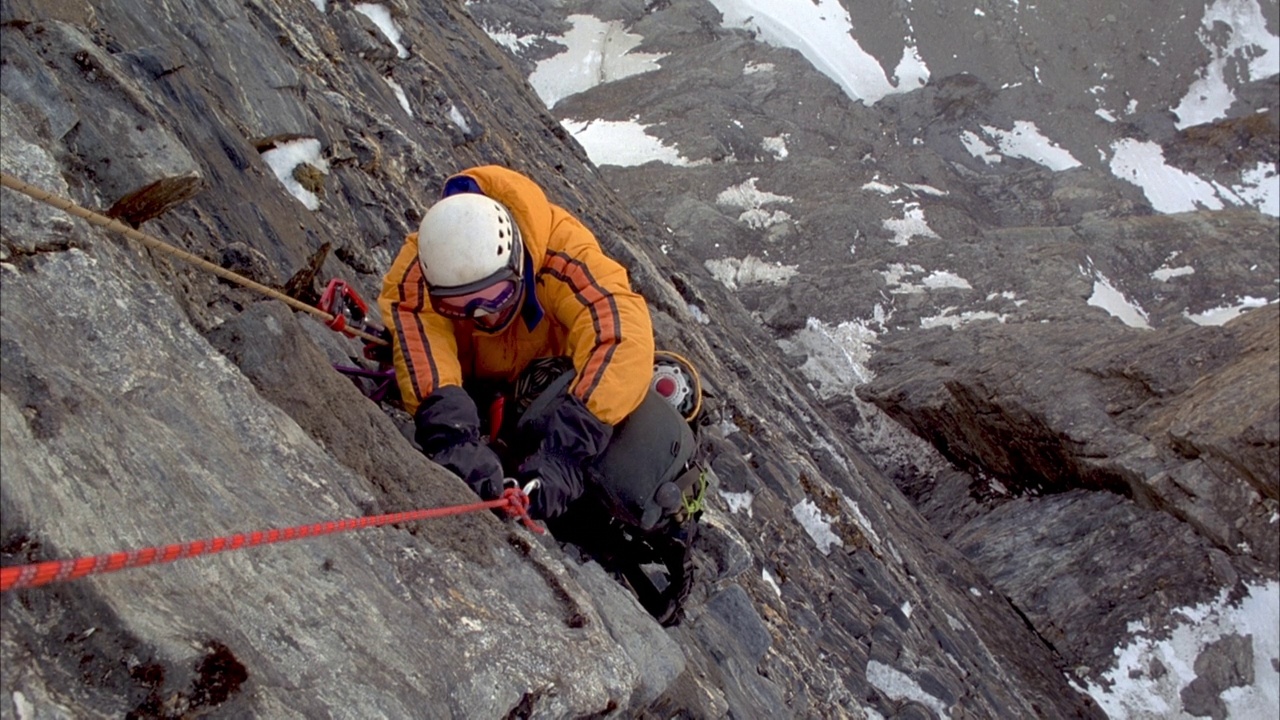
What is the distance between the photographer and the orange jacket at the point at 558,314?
5.14 meters

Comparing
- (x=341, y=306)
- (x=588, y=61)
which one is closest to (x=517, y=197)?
(x=341, y=306)

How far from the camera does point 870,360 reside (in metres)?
30.5

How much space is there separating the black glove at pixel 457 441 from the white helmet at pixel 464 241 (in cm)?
69

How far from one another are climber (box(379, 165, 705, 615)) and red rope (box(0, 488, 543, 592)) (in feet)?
1.85

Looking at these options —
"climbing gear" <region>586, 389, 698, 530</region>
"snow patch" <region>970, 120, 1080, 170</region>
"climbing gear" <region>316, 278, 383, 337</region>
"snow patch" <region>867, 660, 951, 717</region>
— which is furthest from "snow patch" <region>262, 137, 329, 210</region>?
"snow patch" <region>970, 120, 1080, 170</region>

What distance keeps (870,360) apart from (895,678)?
784 inches

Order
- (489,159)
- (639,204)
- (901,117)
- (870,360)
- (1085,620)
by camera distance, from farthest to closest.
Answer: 1. (901,117)
2. (639,204)
3. (870,360)
4. (1085,620)
5. (489,159)

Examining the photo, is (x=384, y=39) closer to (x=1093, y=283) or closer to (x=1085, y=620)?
(x=1085, y=620)

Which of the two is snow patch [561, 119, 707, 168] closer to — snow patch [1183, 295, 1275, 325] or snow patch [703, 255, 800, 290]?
snow patch [703, 255, 800, 290]

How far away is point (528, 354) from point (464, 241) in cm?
117

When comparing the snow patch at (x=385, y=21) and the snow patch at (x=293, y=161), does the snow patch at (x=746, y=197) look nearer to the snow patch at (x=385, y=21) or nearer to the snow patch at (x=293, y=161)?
the snow patch at (x=385, y=21)

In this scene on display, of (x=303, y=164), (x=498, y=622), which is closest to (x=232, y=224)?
(x=303, y=164)

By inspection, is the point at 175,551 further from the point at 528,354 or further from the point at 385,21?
the point at 385,21

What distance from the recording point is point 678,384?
21.0 ft
